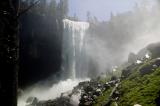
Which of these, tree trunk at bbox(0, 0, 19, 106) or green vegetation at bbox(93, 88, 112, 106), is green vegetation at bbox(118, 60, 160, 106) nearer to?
green vegetation at bbox(93, 88, 112, 106)

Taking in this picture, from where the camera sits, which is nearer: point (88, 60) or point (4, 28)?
point (4, 28)

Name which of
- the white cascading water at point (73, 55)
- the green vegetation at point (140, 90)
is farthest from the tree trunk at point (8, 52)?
the white cascading water at point (73, 55)

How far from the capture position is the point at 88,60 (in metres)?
125

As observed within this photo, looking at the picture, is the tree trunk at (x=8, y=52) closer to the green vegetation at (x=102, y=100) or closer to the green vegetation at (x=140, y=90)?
the green vegetation at (x=140, y=90)

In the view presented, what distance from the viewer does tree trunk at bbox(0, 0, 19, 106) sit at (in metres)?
5.80

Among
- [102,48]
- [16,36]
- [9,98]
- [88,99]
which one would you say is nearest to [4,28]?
[16,36]

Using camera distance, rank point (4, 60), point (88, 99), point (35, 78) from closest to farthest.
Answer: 1. point (4, 60)
2. point (88, 99)
3. point (35, 78)

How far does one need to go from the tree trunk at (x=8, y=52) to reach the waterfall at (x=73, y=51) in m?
110

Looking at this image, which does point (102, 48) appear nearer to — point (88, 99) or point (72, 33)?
point (72, 33)

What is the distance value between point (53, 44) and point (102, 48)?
78.5ft

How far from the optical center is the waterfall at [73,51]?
385 ft

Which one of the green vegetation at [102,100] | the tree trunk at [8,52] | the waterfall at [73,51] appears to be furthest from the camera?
the waterfall at [73,51]

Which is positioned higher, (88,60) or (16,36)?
(88,60)

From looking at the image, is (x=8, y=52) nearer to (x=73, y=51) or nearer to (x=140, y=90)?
(x=140, y=90)
